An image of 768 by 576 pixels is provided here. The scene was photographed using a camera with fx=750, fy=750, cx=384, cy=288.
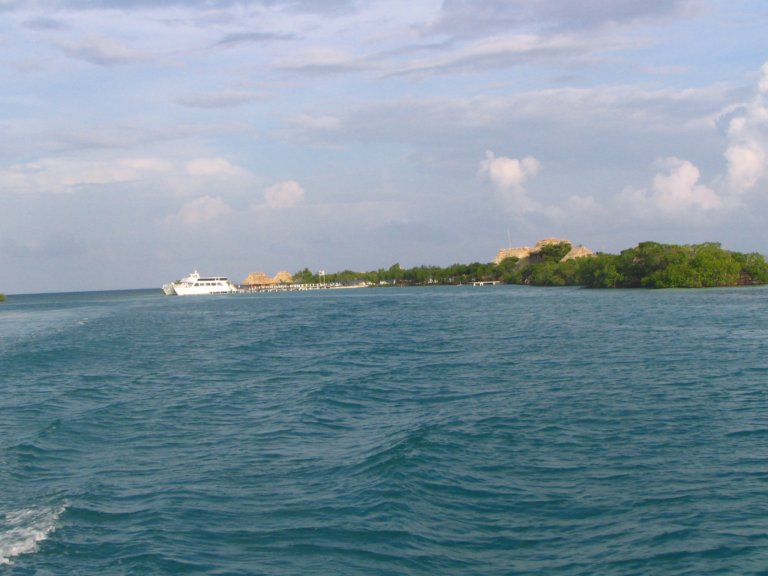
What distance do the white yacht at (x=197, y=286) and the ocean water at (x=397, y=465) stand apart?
123 m

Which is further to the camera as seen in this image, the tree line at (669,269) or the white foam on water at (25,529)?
the tree line at (669,269)

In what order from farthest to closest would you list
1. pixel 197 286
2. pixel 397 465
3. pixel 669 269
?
pixel 197 286 < pixel 669 269 < pixel 397 465

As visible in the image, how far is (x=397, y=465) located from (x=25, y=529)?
566cm

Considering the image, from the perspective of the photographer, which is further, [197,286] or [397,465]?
[197,286]

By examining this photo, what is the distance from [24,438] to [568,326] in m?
28.3

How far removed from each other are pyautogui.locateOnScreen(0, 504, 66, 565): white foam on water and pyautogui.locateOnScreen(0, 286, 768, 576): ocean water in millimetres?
40

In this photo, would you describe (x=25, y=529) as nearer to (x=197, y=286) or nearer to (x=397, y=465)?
(x=397, y=465)

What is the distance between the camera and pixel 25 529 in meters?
10.1

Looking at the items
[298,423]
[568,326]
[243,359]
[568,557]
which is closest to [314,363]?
[243,359]

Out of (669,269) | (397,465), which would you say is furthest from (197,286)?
(397,465)

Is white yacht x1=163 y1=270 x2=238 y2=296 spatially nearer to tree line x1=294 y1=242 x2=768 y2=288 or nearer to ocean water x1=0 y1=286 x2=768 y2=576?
tree line x1=294 y1=242 x2=768 y2=288

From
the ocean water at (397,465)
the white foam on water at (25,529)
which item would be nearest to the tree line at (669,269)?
the ocean water at (397,465)

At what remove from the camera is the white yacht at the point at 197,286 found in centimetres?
14788

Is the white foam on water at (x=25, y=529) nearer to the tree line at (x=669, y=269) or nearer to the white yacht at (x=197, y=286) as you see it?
the tree line at (x=669, y=269)
